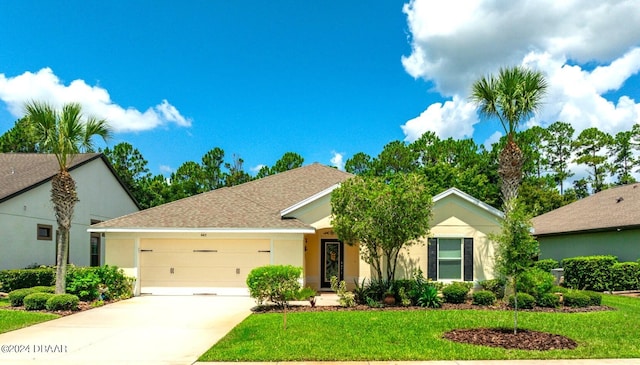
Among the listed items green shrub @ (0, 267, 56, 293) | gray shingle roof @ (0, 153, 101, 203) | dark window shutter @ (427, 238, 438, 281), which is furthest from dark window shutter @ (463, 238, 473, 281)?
gray shingle roof @ (0, 153, 101, 203)

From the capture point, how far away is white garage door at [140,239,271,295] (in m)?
18.8

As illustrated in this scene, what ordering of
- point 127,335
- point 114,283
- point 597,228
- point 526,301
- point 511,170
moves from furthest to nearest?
point 597,228
point 114,283
point 511,170
point 526,301
point 127,335

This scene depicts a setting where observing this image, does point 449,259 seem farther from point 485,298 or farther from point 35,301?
point 35,301

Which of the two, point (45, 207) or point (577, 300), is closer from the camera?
point (577, 300)

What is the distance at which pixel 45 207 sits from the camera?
21625 mm

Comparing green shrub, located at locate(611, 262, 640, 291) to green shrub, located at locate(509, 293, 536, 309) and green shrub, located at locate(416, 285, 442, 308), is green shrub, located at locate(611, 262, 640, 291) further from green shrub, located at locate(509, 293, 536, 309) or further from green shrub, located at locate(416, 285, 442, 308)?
green shrub, located at locate(416, 285, 442, 308)

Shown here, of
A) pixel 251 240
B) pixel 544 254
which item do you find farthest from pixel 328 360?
pixel 544 254

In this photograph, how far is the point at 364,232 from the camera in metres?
14.7

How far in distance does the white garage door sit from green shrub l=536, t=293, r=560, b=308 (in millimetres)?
9360

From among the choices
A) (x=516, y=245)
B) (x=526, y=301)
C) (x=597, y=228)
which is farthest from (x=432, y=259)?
(x=597, y=228)

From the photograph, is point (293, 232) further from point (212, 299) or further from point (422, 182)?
point (422, 182)

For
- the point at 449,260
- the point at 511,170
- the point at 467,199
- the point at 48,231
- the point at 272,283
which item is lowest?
the point at 272,283

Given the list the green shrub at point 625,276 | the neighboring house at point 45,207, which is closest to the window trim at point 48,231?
the neighboring house at point 45,207

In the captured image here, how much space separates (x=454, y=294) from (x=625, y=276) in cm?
792
